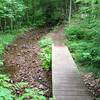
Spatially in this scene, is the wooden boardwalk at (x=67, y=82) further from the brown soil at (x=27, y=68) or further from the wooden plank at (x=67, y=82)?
the brown soil at (x=27, y=68)

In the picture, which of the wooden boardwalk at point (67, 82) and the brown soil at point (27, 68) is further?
the brown soil at point (27, 68)

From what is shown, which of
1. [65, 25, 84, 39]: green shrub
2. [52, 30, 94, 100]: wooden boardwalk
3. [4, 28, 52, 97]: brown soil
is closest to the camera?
[52, 30, 94, 100]: wooden boardwalk

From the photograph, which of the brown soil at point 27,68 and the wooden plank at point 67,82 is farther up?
the wooden plank at point 67,82

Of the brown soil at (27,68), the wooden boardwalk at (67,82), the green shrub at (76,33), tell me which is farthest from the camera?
the green shrub at (76,33)

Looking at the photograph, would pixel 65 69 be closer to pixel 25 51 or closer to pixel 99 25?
pixel 99 25

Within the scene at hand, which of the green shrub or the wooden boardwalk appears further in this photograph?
the green shrub

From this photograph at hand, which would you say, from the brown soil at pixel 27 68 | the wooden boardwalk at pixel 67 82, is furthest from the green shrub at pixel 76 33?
the wooden boardwalk at pixel 67 82

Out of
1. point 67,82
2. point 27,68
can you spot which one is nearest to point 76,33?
point 27,68

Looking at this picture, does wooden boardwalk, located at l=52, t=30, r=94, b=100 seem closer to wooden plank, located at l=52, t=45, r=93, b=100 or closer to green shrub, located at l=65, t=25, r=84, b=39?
wooden plank, located at l=52, t=45, r=93, b=100

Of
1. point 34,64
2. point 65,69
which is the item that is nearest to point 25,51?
point 34,64

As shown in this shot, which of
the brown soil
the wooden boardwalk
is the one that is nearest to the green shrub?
the brown soil

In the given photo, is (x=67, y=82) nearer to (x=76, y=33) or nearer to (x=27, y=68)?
(x=27, y=68)

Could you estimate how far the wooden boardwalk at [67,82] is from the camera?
859 centimetres

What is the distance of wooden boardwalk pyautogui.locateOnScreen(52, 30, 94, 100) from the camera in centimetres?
859
